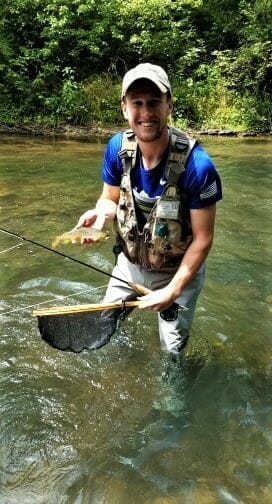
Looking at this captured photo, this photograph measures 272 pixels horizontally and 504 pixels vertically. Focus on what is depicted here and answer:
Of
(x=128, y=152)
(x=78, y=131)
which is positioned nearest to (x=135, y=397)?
(x=128, y=152)

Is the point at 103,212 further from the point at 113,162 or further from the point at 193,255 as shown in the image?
the point at 193,255

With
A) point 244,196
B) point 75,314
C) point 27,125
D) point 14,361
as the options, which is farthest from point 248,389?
point 27,125

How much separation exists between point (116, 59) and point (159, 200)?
680 inches

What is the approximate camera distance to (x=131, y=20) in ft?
61.8

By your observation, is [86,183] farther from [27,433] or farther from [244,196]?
[27,433]

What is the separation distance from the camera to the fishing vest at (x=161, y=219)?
10.9 feet

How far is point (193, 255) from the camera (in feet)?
11.2

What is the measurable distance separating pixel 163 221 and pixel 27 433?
5.80 ft

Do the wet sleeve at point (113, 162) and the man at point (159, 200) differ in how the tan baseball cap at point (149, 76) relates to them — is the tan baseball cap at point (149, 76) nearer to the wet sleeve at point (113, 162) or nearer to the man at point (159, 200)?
the man at point (159, 200)

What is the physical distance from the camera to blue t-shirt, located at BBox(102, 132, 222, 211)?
325 centimetres

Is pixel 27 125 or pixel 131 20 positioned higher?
pixel 131 20

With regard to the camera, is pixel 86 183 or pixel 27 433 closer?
pixel 27 433

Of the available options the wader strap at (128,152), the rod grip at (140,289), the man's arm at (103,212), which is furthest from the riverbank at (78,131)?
the wader strap at (128,152)

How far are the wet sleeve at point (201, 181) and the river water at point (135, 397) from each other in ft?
5.43
